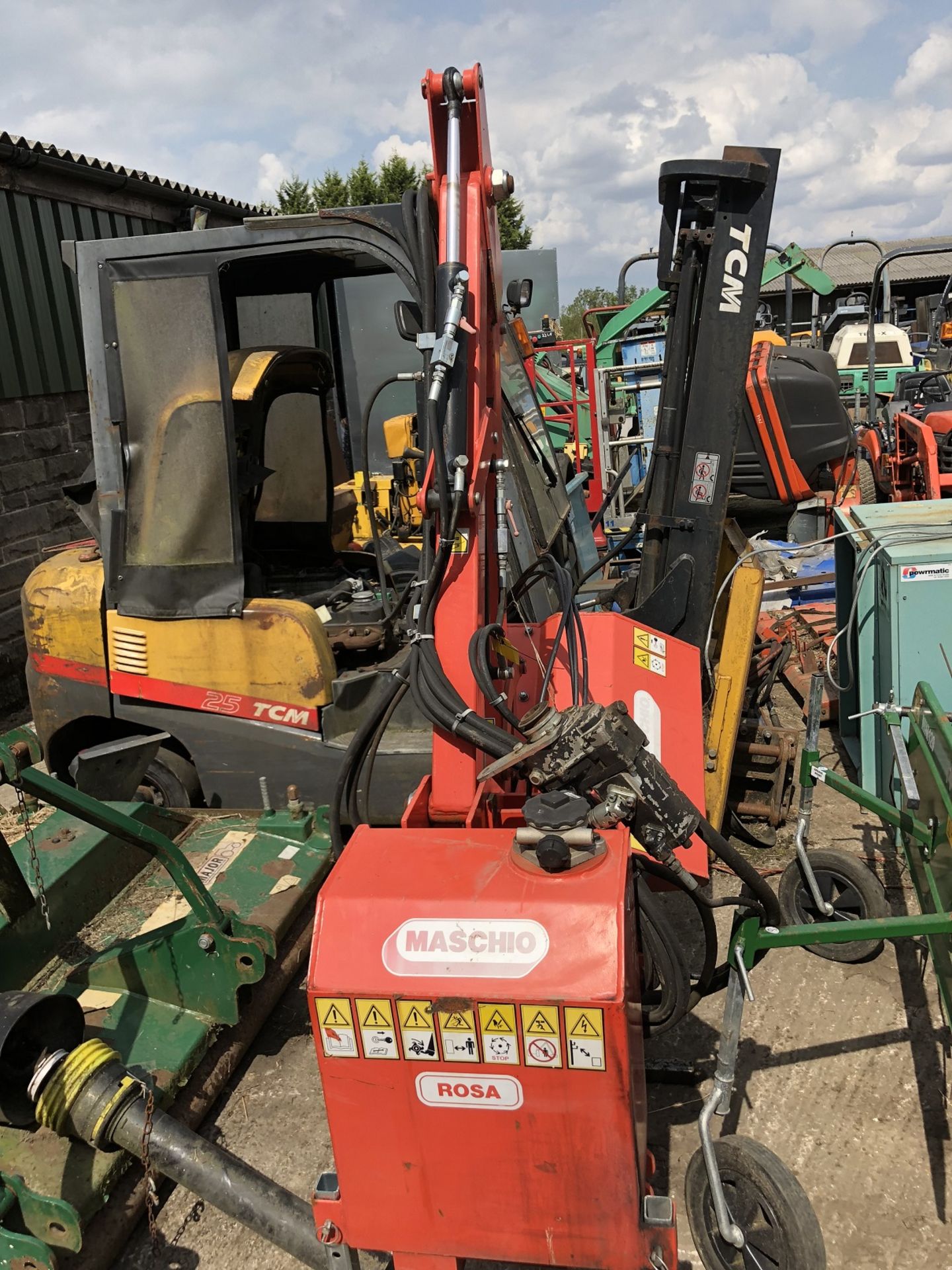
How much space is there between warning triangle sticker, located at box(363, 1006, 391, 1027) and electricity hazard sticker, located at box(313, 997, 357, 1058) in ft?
0.11

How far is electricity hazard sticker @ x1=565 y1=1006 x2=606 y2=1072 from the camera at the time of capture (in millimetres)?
1865

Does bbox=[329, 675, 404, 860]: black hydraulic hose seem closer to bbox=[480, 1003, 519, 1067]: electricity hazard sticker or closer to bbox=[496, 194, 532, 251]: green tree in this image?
bbox=[480, 1003, 519, 1067]: electricity hazard sticker

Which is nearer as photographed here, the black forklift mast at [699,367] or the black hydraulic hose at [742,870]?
the black hydraulic hose at [742,870]

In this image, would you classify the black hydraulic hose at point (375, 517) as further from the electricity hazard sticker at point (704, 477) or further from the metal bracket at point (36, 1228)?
the metal bracket at point (36, 1228)

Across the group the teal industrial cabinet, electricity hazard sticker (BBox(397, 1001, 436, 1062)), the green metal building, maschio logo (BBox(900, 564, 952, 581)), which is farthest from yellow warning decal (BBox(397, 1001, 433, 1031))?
the green metal building

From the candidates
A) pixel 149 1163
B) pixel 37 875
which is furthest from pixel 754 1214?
pixel 37 875

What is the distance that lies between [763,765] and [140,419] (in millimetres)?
3132

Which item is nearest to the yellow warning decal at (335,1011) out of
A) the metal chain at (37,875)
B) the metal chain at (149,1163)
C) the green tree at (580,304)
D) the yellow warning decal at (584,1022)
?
the yellow warning decal at (584,1022)

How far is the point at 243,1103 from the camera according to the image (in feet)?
9.98

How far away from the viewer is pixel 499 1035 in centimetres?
193

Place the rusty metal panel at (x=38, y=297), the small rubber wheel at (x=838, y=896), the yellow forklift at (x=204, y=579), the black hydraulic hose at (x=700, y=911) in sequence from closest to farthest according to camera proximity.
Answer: the black hydraulic hose at (x=700, y=911) < the small rubber wheel at (x=838, y=896) < the yellow forklift at (x=204, y=579) < the rusty metal panel at (x=38, y=297)

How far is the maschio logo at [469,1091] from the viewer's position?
1.96 m

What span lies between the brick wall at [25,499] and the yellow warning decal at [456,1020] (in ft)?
20.1

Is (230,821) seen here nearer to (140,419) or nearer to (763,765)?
(140,419)
